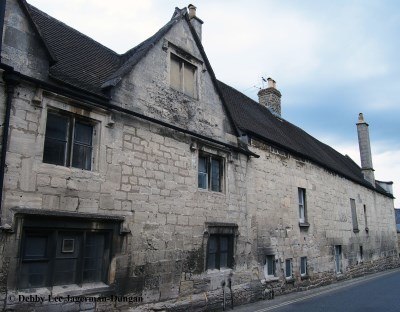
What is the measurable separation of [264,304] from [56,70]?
8706 millimetres

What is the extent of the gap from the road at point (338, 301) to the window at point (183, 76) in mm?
6423

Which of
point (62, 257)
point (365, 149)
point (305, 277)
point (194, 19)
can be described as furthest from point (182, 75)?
point (365, 149)

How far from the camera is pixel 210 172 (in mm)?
10773

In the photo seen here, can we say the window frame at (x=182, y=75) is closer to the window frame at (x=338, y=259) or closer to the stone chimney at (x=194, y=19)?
the stone chimney at (x=194, y=19)

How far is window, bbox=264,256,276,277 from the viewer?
12.3m

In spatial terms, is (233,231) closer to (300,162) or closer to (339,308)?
(339,308)

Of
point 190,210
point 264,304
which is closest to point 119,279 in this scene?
point 190,210

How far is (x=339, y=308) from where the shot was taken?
10.1 meters

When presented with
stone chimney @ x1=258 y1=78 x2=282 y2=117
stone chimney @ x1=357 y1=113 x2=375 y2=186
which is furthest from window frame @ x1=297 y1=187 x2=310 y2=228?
stone chimney @ x1=357 y1=113 x2=375 y2=186

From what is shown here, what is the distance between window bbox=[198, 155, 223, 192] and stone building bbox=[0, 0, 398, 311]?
1.7 inches

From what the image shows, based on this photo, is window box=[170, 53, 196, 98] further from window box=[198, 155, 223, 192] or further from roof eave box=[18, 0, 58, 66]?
roof eave box=[18, 0, 58, 66]

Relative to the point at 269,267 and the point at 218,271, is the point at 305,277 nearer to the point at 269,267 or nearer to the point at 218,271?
the point at 269,267

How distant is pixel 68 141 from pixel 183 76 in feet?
14.0

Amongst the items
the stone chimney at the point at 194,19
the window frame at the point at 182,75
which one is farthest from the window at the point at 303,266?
the stone chimney at the point at 194,19
